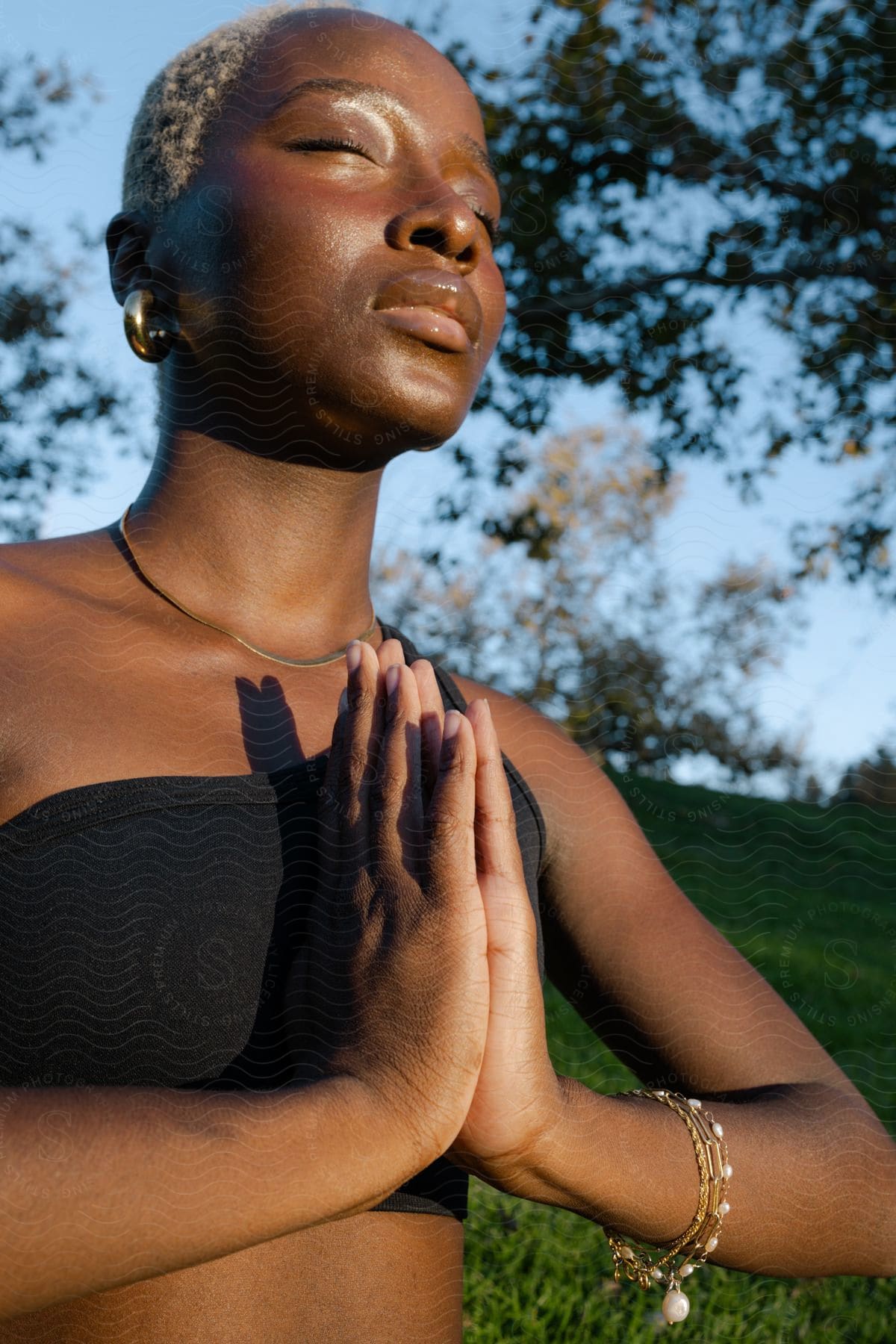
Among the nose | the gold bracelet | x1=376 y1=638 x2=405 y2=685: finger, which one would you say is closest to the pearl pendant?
the gold bracelet

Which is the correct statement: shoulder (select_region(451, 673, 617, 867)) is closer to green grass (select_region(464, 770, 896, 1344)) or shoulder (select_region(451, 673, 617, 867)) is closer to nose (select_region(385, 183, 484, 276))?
green grass (select_region(464, 770, 896, 1344))

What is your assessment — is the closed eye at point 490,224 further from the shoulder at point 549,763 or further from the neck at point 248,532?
the shoulder at point 549,763

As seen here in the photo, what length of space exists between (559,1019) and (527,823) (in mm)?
3808

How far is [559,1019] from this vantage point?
5.43 metres

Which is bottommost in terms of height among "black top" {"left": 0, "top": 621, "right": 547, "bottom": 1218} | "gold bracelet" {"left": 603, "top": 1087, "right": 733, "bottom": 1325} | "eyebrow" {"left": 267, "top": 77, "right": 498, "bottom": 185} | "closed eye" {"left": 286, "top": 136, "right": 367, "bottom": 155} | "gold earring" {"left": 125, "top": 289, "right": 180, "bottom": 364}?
"gold bracelet" {"left": 603, "top": 1087, "right": 733, "bottom": 1325}

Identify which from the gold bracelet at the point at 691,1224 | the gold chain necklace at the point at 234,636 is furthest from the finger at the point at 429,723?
the gold bracelet at the point at 691,1224

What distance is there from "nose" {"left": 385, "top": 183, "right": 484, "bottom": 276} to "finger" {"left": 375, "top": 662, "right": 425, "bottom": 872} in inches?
22.9

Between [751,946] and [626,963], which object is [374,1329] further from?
[751,946]

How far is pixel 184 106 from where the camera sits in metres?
1.80

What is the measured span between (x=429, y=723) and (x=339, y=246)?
1.99 ft

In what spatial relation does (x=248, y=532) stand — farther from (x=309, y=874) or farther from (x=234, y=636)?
(x=309, y=874)

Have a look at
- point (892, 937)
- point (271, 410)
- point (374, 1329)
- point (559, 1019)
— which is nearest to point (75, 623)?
point (271, 410)

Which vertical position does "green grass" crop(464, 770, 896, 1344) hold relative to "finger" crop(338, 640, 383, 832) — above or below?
below

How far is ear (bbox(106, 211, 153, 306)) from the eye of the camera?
1.84m
